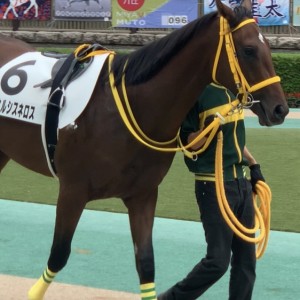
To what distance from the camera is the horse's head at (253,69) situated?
367 cm

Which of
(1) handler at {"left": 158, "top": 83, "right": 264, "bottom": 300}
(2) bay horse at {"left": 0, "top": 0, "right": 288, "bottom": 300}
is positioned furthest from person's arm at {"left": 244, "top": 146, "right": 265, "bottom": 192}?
(2) bay horse at {"left": 0, "top": 0, "right": 288, "bottom": 300}

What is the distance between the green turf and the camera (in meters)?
7.64

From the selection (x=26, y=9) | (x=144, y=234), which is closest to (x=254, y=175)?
(x=144, y=234)

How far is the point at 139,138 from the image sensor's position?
409 centimetres

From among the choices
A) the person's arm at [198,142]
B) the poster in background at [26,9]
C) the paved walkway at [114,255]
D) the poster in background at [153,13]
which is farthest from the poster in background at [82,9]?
the person's arm at [198,142]

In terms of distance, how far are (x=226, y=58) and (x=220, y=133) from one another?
578 millimetres

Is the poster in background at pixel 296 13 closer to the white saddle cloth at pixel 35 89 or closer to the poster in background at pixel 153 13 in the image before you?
the poster in background at pixel 153 13

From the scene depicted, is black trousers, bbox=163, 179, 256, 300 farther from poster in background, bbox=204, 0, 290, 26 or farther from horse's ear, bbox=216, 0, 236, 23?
poster in background, bbox=204, 0, 290, 26

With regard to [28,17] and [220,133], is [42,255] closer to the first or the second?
[220,133]

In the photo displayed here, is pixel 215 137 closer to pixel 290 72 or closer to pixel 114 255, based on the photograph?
pixel 114 255

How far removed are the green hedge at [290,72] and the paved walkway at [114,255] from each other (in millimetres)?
12261

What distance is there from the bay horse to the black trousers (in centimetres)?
26

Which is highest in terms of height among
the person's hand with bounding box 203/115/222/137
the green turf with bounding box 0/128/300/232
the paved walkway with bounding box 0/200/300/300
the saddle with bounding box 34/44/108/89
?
the saddle with bounding box 34/44/108/89

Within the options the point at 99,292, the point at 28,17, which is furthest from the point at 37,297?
the point at 28,17
